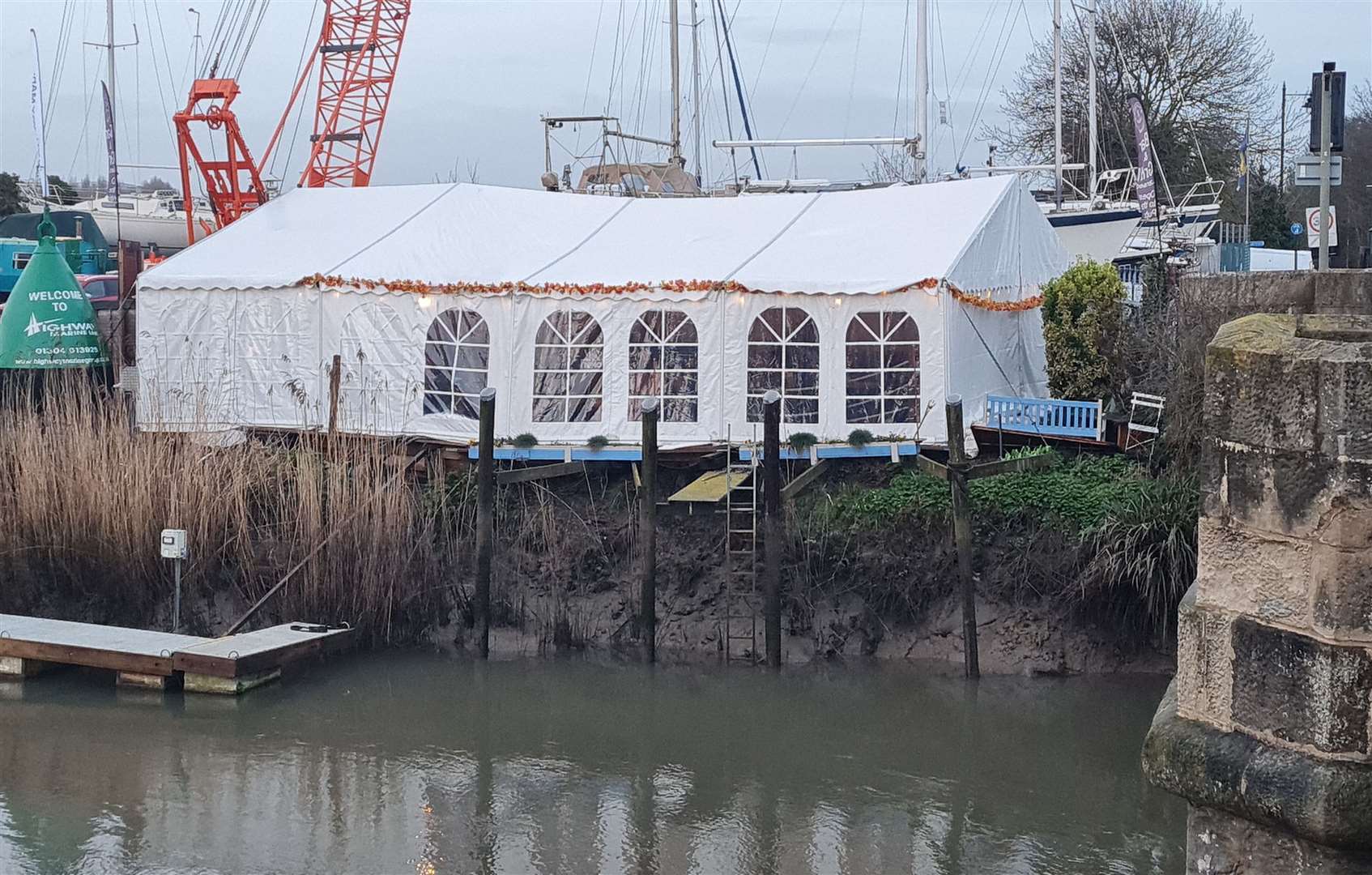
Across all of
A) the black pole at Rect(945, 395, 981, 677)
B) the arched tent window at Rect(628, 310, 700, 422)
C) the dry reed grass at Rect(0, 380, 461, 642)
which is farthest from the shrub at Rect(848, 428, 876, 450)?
the dry reed grass at Rect(0, 380, 461, 642)

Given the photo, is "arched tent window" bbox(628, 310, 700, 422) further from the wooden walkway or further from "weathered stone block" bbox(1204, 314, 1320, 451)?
"weathered stone block" bbox(1204, 314, 1320, 451)

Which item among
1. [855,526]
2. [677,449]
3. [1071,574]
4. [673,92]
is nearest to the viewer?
[1071,574]

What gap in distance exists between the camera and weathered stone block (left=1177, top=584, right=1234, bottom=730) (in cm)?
259

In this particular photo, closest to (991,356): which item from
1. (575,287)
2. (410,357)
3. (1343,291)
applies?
A: (575,287)

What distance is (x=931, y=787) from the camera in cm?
1063

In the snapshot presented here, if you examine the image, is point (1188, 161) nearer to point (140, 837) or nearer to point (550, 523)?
point (550, 523)

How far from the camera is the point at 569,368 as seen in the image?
15812 mm

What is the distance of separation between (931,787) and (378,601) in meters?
6.24

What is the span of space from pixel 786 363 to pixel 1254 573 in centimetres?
1278

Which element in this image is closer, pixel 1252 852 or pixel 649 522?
pixel 1252 852

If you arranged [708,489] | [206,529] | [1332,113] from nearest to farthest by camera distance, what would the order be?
[1332,113], [206,529], [708,489]

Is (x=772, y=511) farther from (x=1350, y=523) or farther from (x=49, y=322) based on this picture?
(x=1350, y=523)

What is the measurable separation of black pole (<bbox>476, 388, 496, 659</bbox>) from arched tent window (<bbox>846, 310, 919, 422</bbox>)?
398 centimetres

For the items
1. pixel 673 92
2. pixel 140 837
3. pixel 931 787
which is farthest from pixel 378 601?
pixel 673 92
